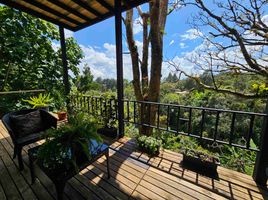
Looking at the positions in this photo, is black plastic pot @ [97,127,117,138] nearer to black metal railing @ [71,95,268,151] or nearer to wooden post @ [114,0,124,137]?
wooden post @ [114,0,124,137]

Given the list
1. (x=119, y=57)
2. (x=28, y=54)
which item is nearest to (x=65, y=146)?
(x=119, y=57)

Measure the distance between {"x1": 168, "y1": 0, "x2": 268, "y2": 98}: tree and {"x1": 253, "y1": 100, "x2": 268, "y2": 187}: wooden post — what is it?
10.2ft

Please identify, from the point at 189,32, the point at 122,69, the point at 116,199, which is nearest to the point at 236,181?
the point at 116,199

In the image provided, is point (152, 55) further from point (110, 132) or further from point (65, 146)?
point (65, 146)

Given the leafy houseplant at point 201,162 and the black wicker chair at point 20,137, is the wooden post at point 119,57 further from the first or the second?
the leafy houseplant at point 201,162

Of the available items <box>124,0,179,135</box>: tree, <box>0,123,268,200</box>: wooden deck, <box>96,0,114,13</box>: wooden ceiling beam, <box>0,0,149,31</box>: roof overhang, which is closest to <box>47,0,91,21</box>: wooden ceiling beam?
<box>0,0,149,31</box>: roof overhang

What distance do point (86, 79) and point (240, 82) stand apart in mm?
9894

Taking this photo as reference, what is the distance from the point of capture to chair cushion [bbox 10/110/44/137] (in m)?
2.07

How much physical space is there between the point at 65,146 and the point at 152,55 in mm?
3404

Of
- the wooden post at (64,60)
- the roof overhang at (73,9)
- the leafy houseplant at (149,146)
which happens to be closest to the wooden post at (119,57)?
the roof overhang at (73,9)

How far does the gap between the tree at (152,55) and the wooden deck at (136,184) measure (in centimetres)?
105


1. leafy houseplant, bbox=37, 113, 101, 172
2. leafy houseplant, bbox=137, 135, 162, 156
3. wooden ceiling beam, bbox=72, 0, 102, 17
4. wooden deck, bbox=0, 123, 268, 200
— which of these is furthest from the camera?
wooden ceiling beam, bbox=72, 0, 102, 17

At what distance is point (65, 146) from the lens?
4.33ft

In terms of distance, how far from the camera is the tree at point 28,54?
4.16 metres
